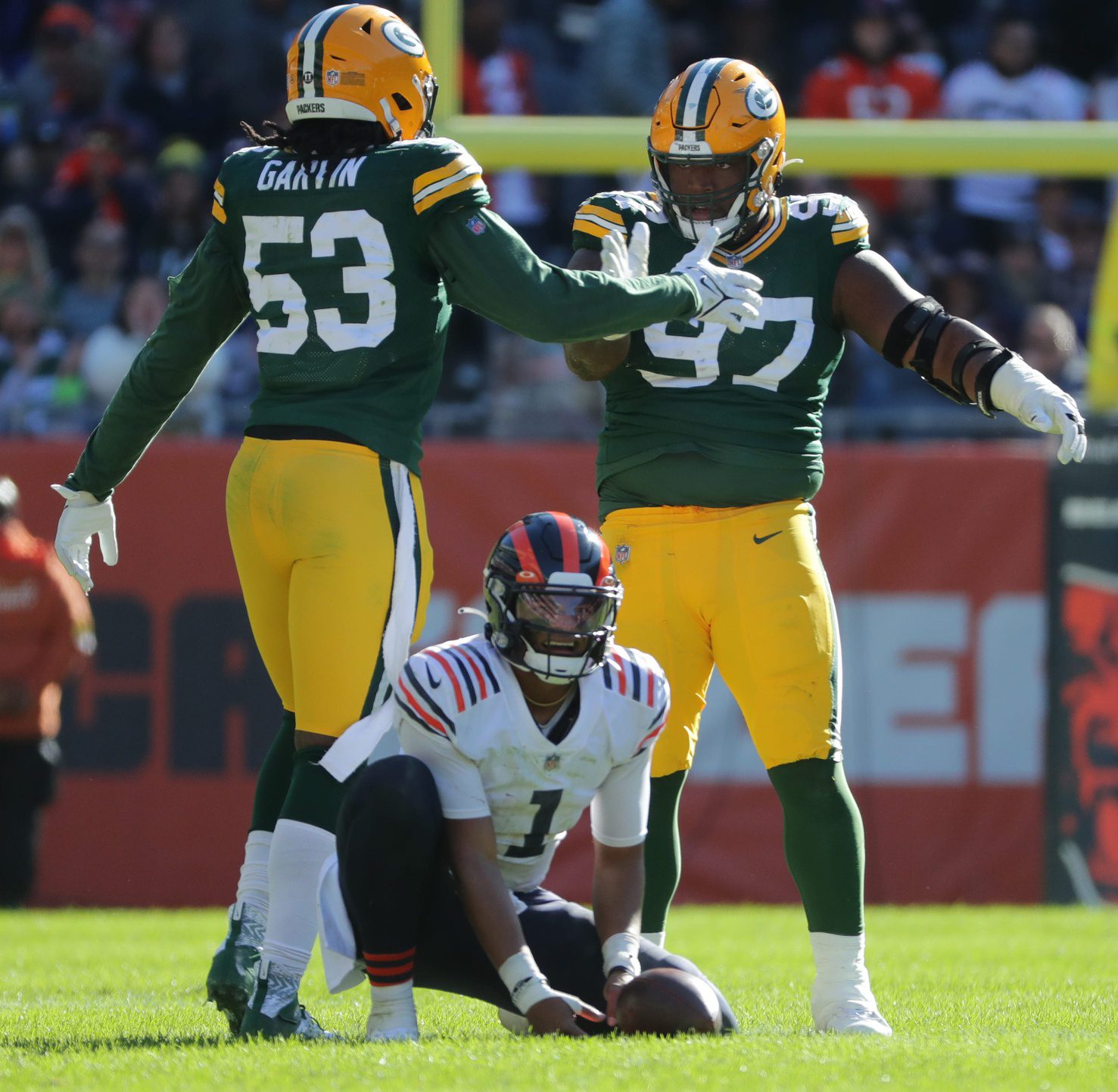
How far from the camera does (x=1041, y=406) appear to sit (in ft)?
12.2

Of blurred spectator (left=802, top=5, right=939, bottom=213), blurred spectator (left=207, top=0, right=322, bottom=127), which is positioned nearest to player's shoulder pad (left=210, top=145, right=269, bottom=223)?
blurred spectator (left=802, top=5, right=939, bottom=213)

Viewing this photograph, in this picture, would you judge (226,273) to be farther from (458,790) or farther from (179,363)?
(458,790)

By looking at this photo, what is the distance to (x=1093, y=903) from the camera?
8031mm

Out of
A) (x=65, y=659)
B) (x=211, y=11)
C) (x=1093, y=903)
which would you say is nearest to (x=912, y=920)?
(x=1093, y=903)

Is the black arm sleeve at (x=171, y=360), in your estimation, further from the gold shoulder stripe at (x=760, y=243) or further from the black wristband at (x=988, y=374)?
the black wristband at (x=988, y=374)

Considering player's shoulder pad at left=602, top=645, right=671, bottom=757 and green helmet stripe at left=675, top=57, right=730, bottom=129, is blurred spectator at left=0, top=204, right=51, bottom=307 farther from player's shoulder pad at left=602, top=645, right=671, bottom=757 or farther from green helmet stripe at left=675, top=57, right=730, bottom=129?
player's shoulder pad at left=602, top=645, right=671, bottom=757

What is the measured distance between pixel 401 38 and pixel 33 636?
4944 millimetres

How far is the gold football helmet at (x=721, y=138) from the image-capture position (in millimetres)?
3922

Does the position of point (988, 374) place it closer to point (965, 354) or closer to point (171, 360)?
point (965, 354)

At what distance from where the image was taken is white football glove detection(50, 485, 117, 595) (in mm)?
4195

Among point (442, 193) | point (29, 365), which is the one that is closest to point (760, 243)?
point (442, 193)

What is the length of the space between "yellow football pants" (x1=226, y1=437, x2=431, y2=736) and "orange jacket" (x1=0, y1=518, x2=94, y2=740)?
4.57 metres

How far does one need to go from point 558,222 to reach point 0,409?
10.6 ft

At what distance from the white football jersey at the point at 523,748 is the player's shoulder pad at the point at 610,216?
94 cm
